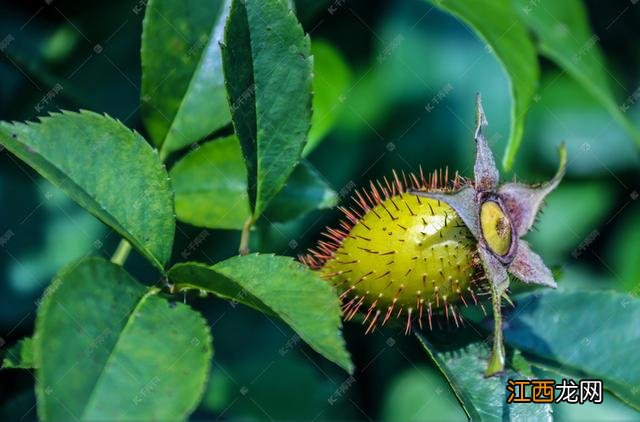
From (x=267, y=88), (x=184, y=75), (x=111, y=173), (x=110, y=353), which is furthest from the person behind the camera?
(x=184, y=75)

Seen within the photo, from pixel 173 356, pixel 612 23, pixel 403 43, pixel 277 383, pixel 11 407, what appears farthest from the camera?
pixel 612 23

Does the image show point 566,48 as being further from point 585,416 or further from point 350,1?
point 585,416

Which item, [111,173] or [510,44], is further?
[510,44]

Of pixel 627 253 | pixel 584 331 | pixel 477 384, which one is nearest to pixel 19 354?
pixel 477 384

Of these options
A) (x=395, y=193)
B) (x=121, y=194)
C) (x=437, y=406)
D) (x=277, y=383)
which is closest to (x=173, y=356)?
(x=121, y=194)

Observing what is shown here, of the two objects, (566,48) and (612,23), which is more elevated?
(612,23)

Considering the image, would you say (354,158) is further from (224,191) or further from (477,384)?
(477,384)

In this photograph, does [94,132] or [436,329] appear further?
[436,329]
